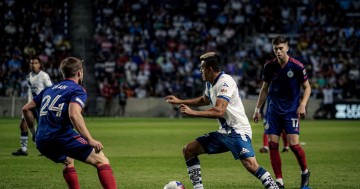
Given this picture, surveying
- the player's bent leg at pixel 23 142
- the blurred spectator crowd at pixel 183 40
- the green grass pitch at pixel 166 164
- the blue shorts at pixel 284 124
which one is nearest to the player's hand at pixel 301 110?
the blue shorts at pixel 284 124

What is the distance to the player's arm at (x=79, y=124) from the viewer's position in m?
8.65

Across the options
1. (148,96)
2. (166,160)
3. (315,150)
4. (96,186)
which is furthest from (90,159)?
(148,96)

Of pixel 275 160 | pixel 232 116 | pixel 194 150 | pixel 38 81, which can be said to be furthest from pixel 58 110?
pixel 38 81

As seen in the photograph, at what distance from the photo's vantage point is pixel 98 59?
42.9 m

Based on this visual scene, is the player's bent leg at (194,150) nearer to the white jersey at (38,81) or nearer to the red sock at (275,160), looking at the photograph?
the red sock at (275,160)

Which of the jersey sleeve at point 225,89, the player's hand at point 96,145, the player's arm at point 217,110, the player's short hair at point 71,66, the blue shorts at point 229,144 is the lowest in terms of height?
the blue shorts at point 229,144

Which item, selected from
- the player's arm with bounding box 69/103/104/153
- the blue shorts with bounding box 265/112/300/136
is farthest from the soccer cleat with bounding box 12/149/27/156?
the player's arm with bounding box 69/103/104/153

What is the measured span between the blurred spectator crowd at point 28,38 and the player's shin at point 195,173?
98.4ft

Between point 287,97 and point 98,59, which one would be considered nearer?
point 287,97

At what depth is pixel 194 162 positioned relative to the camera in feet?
34.1

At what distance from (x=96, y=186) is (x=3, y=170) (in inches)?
124

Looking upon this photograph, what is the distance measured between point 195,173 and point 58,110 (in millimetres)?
2264

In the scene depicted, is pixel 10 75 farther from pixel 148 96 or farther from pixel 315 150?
pixel 315 150

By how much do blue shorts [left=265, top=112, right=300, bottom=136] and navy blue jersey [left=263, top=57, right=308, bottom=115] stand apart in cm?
8
